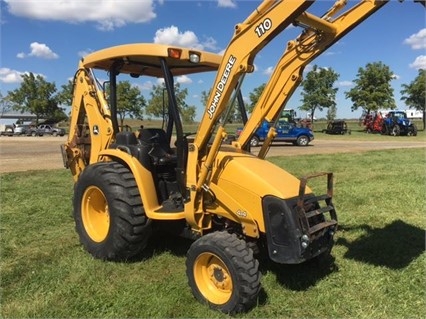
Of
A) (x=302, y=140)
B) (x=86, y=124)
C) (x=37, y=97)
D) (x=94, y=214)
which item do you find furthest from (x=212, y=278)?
(x=37, y=97)

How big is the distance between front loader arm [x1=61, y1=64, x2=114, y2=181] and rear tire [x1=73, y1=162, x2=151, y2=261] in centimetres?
66

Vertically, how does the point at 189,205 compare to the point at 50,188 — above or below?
above

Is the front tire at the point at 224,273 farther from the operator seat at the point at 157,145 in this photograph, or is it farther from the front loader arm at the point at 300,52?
the front loader arm at the point at 300,52

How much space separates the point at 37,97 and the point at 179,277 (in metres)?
60.7

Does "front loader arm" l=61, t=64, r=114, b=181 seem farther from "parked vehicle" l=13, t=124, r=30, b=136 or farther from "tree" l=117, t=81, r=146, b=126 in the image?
"parked vehicle" l=13, t=124, r=30, b=136

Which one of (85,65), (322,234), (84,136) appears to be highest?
(85,65)

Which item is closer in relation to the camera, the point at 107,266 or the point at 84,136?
the point at 107,266

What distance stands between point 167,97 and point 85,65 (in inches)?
65.6

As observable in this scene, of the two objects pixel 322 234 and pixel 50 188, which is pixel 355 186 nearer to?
pixel 322 234

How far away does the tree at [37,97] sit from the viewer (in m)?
59.4

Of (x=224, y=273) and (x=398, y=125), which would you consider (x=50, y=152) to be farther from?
(x=398, y=125)

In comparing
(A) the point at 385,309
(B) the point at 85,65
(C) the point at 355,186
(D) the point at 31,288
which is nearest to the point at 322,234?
(A) the point at 385,309

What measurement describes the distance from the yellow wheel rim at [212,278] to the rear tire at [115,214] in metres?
0.96

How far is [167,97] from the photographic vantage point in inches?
203
